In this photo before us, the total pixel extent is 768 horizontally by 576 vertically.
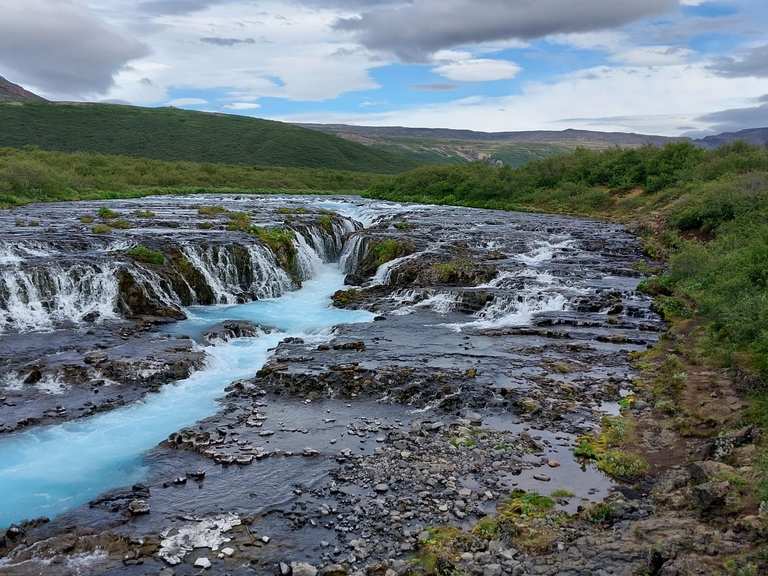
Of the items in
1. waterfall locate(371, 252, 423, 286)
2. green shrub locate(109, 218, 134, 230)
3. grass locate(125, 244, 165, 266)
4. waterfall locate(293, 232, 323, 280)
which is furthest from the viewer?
waterfall locate(293, 232, 323, 280)

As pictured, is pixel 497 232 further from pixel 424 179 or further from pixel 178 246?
pixel 424 179

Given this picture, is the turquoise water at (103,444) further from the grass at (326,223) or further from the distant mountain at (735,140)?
the distant mountain at (735,140)

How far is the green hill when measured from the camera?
414ft

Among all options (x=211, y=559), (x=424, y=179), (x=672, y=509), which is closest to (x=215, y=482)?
A: (x=211, y=559)

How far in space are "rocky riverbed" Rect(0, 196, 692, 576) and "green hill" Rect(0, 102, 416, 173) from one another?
105207 mm

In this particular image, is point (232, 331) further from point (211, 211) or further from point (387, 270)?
point (211, 211)

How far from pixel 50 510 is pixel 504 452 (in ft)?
26.5

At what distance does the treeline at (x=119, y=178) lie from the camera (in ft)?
163

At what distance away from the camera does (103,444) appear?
12773 mm

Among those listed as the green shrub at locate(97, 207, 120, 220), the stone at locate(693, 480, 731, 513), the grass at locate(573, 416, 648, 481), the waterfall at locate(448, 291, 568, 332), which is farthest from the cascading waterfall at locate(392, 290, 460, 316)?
the green shrub at locate(97, 207, 120, 220)

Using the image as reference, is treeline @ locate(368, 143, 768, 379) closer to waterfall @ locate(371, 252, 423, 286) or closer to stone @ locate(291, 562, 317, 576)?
stone @ locate(291, 562, 317, 576)

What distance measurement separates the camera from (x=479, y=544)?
29.0 ft

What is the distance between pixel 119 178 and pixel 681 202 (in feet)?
197

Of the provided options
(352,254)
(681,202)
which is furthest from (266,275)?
(681,202)
